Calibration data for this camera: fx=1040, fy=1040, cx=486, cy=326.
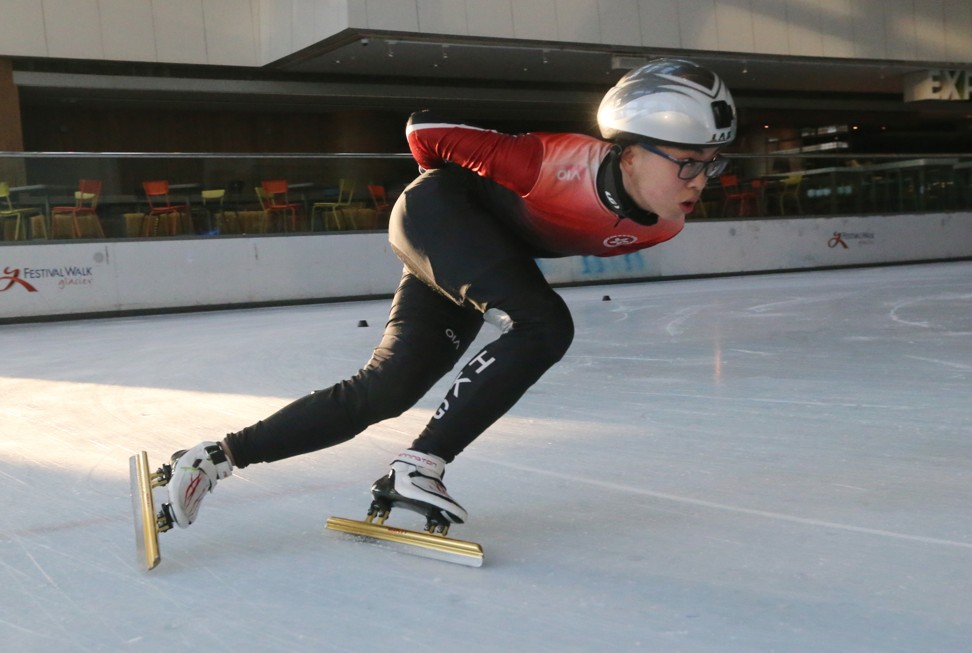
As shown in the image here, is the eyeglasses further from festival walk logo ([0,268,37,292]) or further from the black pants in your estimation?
festival walk logo ([0,268,37,292])

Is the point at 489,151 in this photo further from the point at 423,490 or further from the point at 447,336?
the point at 423,490

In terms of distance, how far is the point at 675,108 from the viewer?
6.66 feet

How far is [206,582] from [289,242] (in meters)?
11.1

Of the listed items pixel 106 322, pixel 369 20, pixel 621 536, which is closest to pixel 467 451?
pixel 621 536

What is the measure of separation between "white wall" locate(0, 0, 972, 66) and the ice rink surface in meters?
11.1

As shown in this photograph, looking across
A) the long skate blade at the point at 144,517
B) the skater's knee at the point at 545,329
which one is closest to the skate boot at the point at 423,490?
the skater's knee at the point at 545,329

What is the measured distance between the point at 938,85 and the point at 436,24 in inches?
441

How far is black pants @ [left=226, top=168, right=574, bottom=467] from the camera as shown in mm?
2084

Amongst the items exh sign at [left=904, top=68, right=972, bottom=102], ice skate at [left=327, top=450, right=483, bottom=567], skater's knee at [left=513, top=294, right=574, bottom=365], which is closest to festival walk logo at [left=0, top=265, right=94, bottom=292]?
ice skate at [left=327, top=450, right=483, bottom=567]

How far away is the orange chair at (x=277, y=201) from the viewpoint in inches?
500

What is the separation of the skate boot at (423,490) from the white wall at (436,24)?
42.9 feet

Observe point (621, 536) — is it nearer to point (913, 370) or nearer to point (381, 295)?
point (913, 370)

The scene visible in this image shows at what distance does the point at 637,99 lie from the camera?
6.78ft

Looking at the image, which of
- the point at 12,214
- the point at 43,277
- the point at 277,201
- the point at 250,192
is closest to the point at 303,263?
the point at 277,201
